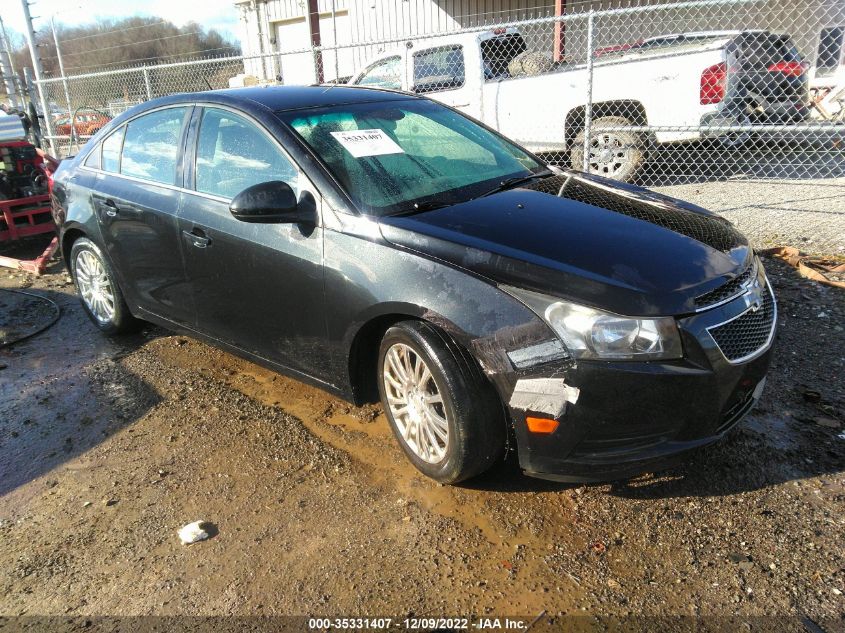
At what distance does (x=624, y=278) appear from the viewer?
8.43 ft

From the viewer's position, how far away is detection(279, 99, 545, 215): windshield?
3230 mm

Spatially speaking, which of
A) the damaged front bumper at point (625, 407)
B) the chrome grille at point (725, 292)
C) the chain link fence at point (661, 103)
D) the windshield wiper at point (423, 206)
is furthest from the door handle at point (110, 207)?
the chain link fence at point (661, 103)

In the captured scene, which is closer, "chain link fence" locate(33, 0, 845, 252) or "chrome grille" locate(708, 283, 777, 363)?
"chrome grille" locate(708, 283, 777, 363)

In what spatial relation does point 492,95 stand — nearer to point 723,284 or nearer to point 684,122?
point 684,122

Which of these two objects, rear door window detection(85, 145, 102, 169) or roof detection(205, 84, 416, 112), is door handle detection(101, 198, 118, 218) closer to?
rear door window detection(85, 145, 102, 169)

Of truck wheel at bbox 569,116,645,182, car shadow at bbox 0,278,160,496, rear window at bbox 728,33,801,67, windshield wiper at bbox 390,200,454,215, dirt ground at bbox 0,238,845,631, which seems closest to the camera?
dirt ground at bbox 0,238,845,631

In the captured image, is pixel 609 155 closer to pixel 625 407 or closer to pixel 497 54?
pixel 497 54

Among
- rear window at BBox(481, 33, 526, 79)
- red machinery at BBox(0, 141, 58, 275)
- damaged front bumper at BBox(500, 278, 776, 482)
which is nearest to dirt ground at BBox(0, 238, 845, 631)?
damaged front bumper at BBox(500, 278, 776, 482)

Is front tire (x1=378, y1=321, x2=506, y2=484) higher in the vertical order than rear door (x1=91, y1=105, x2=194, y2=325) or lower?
lower

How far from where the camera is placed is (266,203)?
3111 millimetres

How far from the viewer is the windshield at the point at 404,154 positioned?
10.6ft

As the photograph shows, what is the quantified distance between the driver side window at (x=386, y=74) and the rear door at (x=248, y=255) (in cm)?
599

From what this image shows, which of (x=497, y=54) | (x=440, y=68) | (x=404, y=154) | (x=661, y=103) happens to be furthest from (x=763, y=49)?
(x=404, y=154)

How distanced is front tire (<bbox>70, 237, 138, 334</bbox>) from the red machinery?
2439 millimetres
